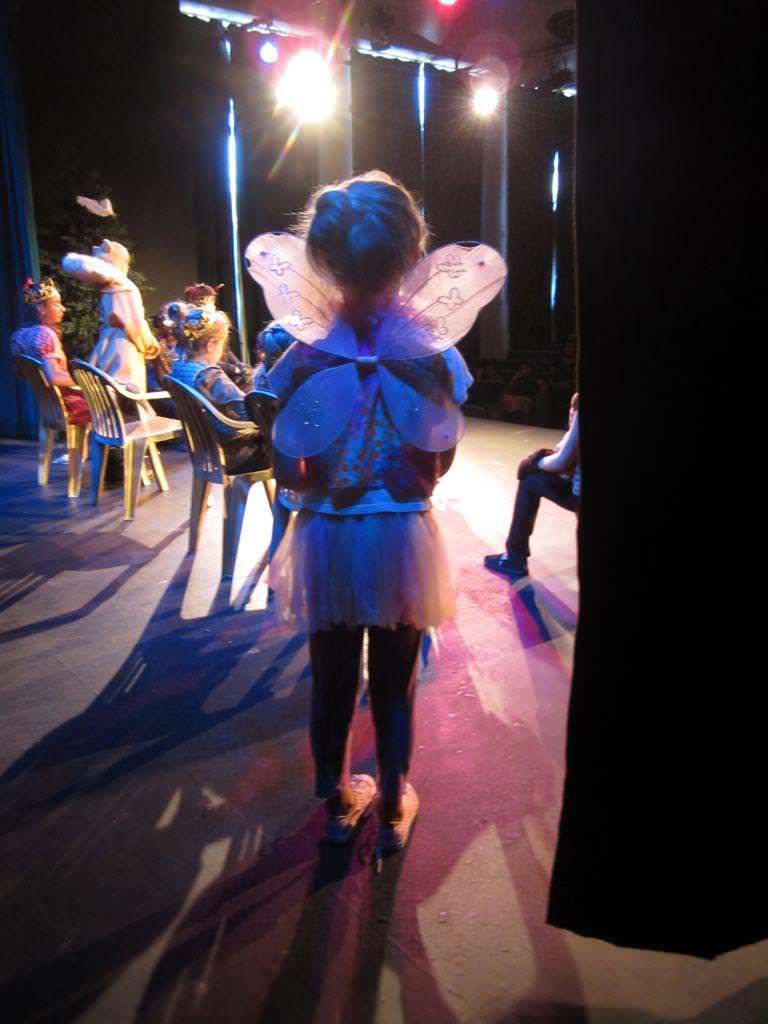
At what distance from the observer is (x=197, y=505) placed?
3562mm

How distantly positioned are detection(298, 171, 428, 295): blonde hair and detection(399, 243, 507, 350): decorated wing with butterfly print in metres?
0.07

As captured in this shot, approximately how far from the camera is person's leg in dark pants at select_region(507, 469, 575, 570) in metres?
3.28

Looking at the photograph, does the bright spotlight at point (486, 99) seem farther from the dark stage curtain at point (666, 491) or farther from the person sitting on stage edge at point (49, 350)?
the dark stage curtain at point (666, 491)

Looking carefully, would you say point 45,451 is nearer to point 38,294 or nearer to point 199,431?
point 38,294

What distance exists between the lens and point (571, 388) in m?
7.40

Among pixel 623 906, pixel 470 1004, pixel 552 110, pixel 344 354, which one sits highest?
pixel 552 110

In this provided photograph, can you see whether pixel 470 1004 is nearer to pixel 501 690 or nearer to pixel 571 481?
pixel 501 690

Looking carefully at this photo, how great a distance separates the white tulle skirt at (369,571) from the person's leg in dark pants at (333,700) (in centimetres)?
6

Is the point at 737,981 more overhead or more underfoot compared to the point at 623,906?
more underfoot

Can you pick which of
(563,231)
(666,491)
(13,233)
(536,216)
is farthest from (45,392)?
(563,231)

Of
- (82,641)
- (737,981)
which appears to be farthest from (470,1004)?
(82,641)

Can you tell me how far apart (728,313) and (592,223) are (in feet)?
0.72

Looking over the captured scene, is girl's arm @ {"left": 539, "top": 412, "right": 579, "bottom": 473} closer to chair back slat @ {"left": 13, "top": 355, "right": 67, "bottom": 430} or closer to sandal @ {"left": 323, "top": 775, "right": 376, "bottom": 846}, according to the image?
sandal @ {"left": 323, "top": 775, "right": 376, "bottom": 846}

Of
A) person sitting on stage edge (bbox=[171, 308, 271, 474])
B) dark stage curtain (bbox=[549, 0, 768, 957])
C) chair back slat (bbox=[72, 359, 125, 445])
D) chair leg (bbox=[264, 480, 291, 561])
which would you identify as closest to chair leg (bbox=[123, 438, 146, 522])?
chair back slat (bbox=[72, 359, 125, 445])
